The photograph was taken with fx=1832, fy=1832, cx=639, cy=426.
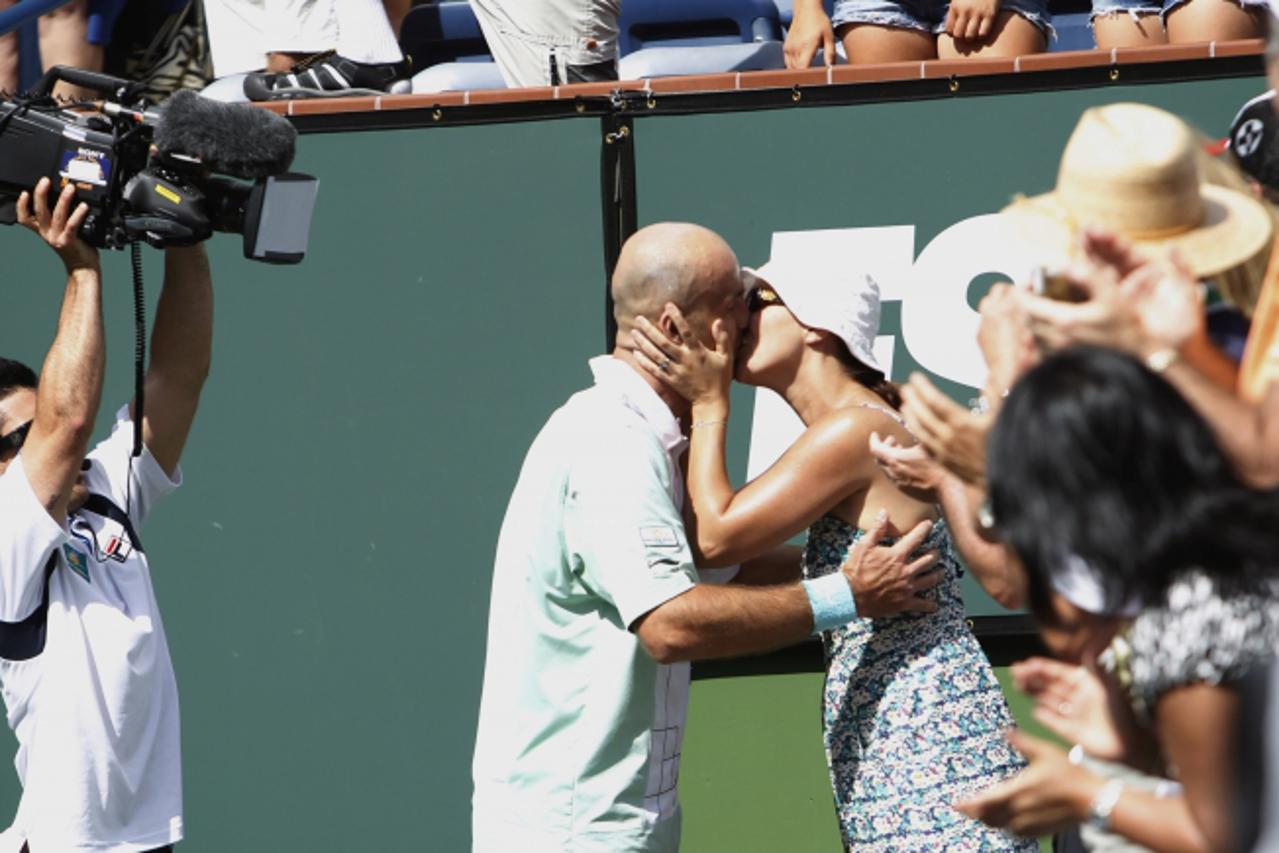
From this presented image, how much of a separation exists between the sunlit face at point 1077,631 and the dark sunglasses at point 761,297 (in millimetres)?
1399

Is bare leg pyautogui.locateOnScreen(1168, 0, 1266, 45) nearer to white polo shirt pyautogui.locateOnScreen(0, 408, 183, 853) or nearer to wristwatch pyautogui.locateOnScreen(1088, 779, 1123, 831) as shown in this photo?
white polo shirt pyautogui.locateOnScreen(0, 408, 183, 853)

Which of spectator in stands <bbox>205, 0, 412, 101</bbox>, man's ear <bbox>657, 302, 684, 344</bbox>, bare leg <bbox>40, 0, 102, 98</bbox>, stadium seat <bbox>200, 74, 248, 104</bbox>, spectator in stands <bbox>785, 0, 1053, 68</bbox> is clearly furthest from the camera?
bare leg <bbox>40, 0, 102, 98</bbox>

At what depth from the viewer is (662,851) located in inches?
127

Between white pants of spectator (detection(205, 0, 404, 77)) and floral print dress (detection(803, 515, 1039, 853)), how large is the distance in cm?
266

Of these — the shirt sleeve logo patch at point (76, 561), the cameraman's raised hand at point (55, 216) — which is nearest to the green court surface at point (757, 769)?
the shirt sleeve logo patch at point (76, 561)

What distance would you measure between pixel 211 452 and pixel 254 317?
0.37m

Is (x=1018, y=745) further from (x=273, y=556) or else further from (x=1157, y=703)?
(x=273, y=556)

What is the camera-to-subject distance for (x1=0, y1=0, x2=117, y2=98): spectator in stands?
18.7 feet

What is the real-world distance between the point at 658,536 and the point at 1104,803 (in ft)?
3.93

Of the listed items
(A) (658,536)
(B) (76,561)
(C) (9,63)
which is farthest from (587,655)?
(C) (9,63)

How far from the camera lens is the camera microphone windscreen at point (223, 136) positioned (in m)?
3.44

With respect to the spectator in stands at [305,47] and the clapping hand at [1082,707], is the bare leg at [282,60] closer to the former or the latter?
the spectator in stands at [305,47]

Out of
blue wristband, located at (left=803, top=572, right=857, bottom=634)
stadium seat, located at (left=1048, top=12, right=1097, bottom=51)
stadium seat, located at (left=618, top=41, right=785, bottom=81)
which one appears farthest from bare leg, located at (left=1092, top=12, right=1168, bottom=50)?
blue wristband, located at (left=803, top=572, right=857, bottom=634)

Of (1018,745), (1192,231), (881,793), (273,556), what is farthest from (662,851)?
(273,556)
